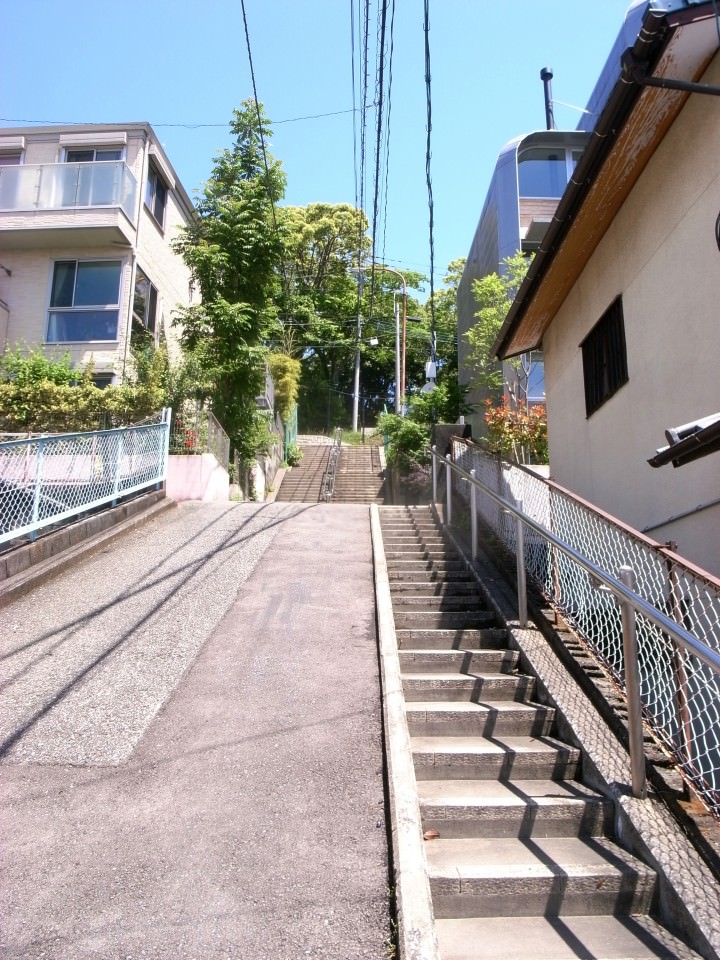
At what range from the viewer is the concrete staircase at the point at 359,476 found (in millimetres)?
18688

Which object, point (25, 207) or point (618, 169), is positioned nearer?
point (618, 169)

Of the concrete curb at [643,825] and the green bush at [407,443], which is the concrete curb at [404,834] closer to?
the concrete curb at [643,825]

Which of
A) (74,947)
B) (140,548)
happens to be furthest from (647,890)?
(140,548)

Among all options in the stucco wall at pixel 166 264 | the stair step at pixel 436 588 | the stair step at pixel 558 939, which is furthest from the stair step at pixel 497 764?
the stucco wall at pixel 166 264

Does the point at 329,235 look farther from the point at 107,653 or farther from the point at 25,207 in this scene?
the point at 107,653

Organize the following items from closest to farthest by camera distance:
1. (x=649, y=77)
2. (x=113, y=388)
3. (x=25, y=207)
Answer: (x=649, y=77) → (x=113, y=388) → (x=25, y=207)

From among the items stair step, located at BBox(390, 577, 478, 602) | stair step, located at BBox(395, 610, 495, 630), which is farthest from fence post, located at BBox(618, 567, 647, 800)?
stair step, located at BBox(390, 577, 478, 602)

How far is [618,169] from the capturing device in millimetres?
5891

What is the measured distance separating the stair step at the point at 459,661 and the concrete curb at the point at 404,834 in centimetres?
23

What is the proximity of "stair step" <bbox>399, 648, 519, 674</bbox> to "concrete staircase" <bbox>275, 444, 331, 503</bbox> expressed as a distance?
13455mm

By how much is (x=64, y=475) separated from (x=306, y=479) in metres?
13.6

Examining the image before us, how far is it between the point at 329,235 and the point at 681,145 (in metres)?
32.8

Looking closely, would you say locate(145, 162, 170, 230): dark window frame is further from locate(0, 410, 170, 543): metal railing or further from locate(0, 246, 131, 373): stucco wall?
locate(0, 410, 170, 543): metal railing

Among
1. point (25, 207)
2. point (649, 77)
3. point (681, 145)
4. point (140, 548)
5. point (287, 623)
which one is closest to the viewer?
point (649, 77)
